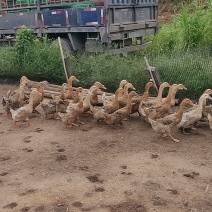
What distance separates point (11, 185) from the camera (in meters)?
5.54

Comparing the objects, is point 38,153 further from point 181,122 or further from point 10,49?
point 10,49

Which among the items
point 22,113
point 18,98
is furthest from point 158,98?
point 18,98

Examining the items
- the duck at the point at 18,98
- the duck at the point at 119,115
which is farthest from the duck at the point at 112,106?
the duck at the point at 18,98

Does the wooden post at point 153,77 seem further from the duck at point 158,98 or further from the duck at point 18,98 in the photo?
the duck at point 18,98

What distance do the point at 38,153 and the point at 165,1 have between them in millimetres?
18636

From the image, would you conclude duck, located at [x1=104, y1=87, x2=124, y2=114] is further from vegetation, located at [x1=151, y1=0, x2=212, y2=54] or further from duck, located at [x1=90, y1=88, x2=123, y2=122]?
vegetation, located at [x1=151, y1=0, x2=212, y2=54]

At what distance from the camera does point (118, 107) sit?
7727mm

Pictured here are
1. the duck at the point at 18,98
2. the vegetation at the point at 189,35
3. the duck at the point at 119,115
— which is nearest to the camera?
the duck at the point at 119,115

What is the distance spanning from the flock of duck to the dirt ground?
0.76ft

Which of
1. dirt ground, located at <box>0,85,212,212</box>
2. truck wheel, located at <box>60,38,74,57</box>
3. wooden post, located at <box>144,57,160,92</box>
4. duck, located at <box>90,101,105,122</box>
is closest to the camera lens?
dirt ground, located at <box>0,85,212,212</box>

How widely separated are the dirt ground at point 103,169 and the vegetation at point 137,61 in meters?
1.38

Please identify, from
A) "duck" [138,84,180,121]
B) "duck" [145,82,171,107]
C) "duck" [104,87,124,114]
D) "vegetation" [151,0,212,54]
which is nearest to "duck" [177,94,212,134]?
"duck" [138,84,180,121]

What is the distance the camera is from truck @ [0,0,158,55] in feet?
34.8

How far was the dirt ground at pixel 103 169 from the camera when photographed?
496cm
